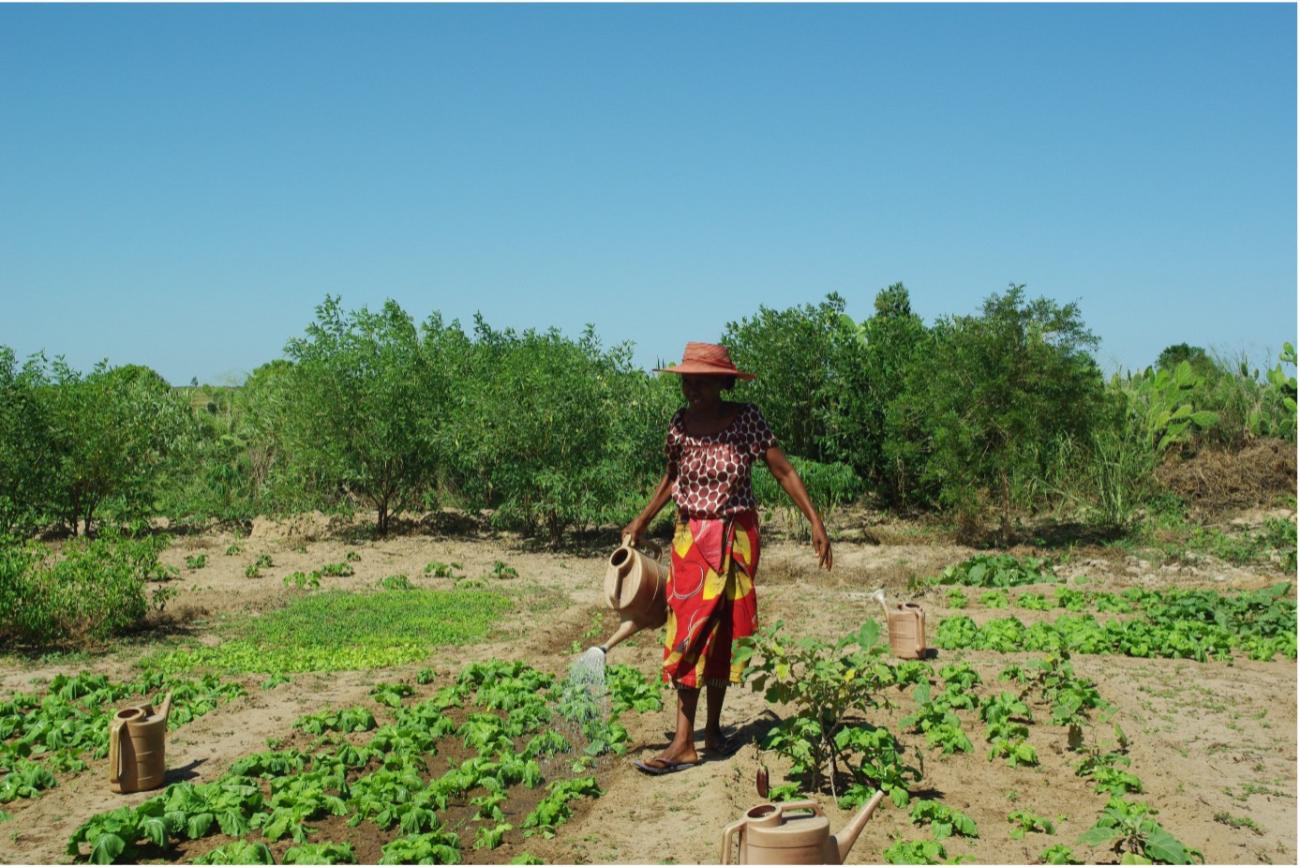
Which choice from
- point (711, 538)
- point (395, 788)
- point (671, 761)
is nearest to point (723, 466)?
point (711, 538)

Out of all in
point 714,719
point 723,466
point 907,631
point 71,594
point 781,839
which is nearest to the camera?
point 781,839

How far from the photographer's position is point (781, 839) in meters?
3.70

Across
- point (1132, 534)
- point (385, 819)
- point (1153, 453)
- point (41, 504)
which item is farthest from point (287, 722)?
point (1153, 453)

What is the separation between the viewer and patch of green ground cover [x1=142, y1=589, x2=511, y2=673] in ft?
28.6

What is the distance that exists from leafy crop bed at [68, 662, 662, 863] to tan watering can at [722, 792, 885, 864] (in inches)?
59.2

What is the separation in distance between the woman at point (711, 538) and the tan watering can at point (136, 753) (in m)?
2.42

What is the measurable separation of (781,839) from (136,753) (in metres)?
3.63

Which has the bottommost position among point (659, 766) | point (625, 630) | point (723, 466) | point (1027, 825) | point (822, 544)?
point (1027, 825)

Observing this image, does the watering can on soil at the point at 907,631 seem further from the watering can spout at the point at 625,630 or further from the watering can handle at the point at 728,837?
the watering can handle at the point at 728,837

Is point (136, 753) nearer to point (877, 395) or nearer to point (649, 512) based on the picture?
point (649, 512)

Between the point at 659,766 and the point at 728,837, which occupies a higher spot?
the point at 728,837

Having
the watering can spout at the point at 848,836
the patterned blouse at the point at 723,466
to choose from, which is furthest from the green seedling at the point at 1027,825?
the patterned blouse at the point at 723,466

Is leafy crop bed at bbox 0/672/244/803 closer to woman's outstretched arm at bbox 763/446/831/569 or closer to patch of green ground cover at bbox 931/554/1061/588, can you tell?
woman's outstretched arm at bbox 763/446/831/569

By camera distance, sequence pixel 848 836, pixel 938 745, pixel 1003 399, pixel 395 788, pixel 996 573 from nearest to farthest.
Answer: pixel 848 836, pixel 395 788, pixel 938 745, pixel 996 573, pixel 1003 399
